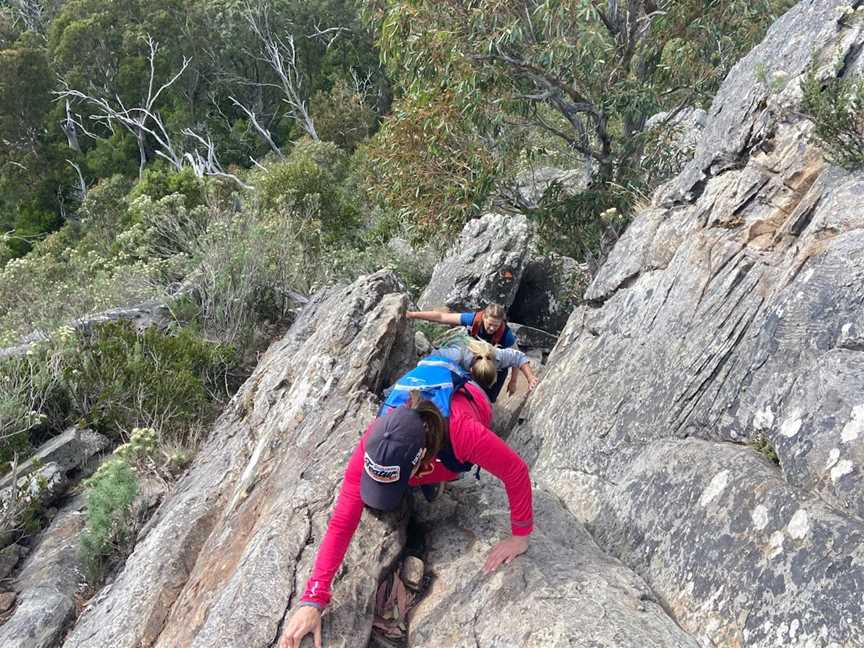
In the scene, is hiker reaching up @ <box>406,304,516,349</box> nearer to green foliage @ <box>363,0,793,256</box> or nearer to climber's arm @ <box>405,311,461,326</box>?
climber's arm @ <box>405,311,461,326</box>

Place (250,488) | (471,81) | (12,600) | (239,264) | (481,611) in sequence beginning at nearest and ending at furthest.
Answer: (481,611)
(250,488)
(12,600)
(471,81)
(239,264)

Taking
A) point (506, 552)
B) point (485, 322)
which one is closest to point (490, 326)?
point (485, 322)

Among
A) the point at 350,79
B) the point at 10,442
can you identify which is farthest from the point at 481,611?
the point at 350,79

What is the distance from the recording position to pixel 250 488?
466 cm

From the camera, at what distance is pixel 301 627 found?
301 cm

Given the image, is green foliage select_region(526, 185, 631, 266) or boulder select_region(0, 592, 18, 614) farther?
green foliage select_region(526, 185, 631, 266)

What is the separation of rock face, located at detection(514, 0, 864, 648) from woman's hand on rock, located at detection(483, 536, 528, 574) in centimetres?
70

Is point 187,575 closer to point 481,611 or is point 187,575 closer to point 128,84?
point 481,611

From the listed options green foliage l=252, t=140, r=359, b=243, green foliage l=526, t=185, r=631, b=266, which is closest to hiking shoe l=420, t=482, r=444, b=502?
green foliage l=526, t=185, r=631, b=266

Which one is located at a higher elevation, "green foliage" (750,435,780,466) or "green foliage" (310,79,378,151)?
"green foliage" (750,435,780,466)

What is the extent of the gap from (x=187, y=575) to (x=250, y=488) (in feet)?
2.30

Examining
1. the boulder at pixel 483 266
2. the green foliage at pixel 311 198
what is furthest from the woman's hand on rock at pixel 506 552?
the green foliage at pixel 311 198

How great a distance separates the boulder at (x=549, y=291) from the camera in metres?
9.60

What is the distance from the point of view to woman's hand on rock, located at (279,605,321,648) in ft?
9.79
